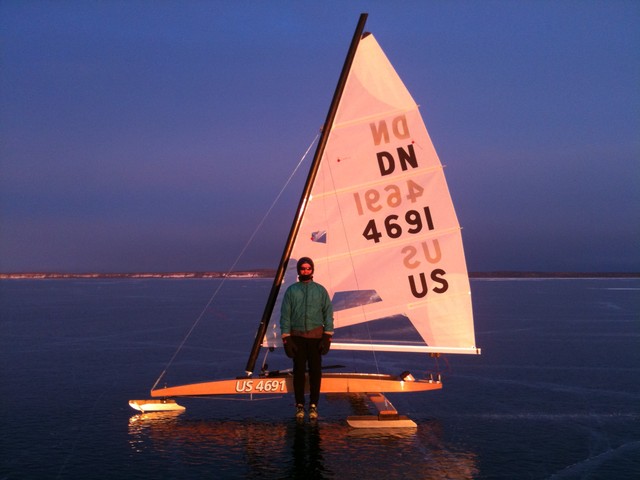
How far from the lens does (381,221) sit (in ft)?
35.3

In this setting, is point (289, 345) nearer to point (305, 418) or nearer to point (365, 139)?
point (305, 418)

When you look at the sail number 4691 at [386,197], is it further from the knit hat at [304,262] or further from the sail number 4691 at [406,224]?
the knit hat at [304,262]

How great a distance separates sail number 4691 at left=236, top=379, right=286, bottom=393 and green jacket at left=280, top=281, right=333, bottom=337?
3.53 ft

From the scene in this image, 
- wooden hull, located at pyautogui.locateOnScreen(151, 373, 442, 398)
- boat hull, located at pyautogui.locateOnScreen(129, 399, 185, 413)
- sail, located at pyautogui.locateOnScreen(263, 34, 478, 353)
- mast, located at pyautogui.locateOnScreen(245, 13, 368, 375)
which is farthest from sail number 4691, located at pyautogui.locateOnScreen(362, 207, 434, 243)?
boat hull, located at pyautogui.locateOnScreen(129, 399, 185, 413)

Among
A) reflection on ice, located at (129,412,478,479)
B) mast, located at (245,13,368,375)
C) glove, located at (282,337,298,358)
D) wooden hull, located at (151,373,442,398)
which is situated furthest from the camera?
mast, located at (245,13,368,375)

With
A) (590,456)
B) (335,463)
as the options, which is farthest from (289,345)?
(590,456)

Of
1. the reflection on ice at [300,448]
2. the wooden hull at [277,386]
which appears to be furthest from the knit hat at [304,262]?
the reflection on ice at [300,448]

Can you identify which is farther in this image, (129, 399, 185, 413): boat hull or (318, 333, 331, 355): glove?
(129, 399, 185, 413): boat hull

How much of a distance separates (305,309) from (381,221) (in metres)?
2.00

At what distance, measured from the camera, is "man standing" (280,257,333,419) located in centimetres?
963

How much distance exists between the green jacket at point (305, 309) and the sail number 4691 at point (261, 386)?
3.53 feet

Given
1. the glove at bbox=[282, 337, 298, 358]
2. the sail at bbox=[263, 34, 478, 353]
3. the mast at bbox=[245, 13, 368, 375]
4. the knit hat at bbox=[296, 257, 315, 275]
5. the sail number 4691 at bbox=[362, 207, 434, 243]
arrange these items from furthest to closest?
1. the sail number 4691 at bbox=[362, 207, 434, 243]
2. the sail at bbox=[263, 34, 478, 353]
3. the mast at bbox=[245, 13, 368, 375]
4. the knit hat at bbox=[296, 257, 315, 275]
5. the glove at bbox=[282, 337, 298, 358]

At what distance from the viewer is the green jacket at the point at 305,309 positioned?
964 centimetres

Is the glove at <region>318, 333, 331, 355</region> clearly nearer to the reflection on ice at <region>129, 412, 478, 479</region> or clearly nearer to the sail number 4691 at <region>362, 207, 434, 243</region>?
the reflection on ice at <region>129, 412, 478, 479</region>
